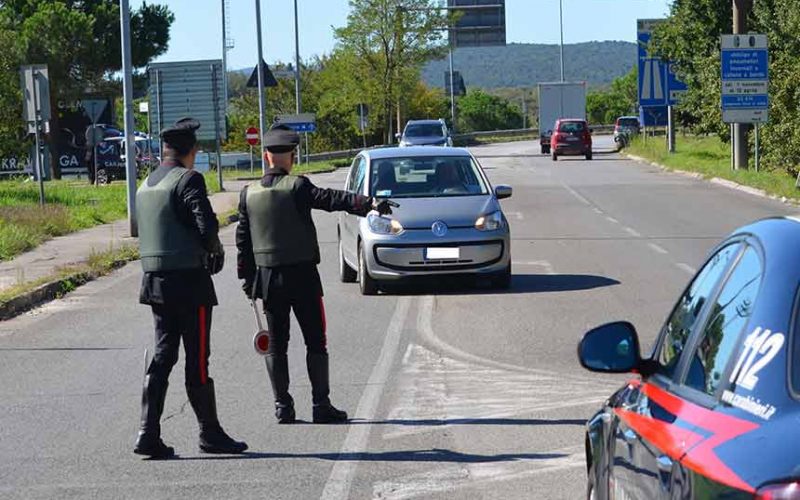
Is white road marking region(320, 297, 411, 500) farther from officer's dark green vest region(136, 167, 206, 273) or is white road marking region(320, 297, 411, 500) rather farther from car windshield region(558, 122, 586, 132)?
car windshield region(558, 122, 586, 132)

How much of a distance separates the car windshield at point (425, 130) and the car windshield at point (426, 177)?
32006 mm

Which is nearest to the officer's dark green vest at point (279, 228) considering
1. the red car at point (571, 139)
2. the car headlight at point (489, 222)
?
the car headlight at point (489, 222)

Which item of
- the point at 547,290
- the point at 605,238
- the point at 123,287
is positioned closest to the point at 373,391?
the point at 547,290

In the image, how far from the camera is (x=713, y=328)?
3.88 m

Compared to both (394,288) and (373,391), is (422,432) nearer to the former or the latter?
(373,391)

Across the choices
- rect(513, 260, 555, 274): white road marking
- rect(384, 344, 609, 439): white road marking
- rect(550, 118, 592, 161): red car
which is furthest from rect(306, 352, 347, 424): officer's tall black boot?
rect(550, 118, 592, 161): red car

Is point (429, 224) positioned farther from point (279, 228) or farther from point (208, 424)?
point (208, 424)

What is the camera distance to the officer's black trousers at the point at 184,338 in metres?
7.91

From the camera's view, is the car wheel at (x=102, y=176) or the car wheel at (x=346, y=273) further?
the car wheel at (x=102, y=176)

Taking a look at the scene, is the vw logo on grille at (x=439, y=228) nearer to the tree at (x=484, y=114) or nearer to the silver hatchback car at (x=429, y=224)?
the silver hatchback car at (x=429, y=224)

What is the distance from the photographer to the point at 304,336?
29.1 feet

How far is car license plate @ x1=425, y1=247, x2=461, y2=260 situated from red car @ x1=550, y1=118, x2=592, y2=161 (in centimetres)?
4251

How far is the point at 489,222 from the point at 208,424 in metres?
8.02

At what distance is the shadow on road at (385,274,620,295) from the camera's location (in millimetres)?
15758
